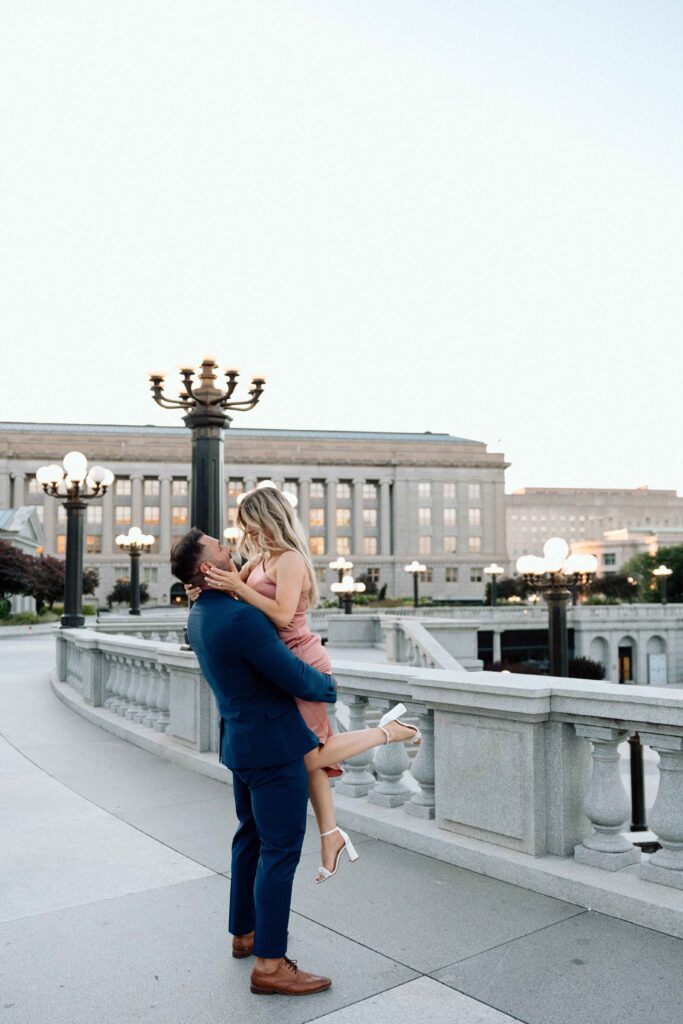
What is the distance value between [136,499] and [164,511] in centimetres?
380

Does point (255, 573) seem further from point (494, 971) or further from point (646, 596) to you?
point (646, 596)

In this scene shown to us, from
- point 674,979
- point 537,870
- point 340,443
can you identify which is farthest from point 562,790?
point 340,443

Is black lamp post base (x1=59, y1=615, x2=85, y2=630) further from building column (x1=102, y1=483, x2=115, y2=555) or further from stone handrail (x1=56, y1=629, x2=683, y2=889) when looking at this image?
building column (x1=102, y1=483, x2=115, y2=555)

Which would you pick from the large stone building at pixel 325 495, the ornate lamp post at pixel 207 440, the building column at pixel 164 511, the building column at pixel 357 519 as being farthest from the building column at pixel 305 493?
the ornate lamp post at pixel 207 440

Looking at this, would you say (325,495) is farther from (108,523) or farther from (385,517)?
(108,523)

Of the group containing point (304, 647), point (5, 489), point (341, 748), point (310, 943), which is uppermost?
point (5, 489)

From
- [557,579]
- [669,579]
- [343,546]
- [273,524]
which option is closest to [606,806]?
[273,524]

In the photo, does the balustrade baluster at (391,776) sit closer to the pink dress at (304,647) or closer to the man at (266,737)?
the pink dress at (304,647)

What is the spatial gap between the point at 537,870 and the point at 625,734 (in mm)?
868

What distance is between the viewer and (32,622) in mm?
41375

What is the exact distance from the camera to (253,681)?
345 cm

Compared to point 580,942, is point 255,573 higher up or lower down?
higher up

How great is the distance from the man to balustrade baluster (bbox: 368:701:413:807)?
235 cm

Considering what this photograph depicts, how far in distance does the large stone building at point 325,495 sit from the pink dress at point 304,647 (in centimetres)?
10218
